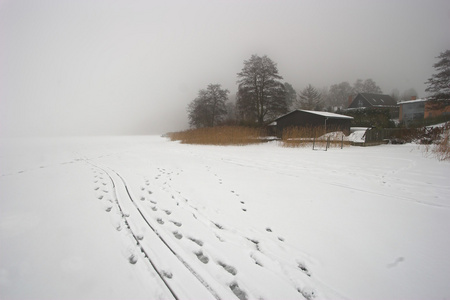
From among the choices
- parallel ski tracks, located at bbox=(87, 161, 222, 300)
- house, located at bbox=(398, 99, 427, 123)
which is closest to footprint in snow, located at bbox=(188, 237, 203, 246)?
parallel ski tracks, located at bbox=(87, 161, 222, 300)

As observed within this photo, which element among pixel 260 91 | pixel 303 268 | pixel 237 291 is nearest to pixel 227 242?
pixel 237 291

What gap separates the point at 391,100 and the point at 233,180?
2135 inches

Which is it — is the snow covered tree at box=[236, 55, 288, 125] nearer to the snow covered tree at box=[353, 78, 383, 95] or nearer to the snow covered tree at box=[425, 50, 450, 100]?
the snow covered tree at box=[425, 50, 450, 100]

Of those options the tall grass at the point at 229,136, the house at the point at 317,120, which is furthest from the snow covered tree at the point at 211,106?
the tall grass at the point at 229,136

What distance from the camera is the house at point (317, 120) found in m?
18.3

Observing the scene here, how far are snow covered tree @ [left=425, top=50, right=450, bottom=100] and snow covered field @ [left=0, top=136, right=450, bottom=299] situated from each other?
30069 millimetres

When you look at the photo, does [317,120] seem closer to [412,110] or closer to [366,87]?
[412,110]

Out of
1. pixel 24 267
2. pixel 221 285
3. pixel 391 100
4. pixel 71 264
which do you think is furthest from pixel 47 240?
pixel 391 100

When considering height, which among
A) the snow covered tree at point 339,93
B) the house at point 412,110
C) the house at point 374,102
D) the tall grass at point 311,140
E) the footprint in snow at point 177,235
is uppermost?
the snow covered tree at point 339,93

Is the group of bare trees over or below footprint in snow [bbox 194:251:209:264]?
over

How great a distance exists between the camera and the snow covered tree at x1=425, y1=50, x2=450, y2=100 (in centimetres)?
2148

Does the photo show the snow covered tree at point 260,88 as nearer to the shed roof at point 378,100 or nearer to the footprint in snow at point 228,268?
the footprint in snow at point 228,268

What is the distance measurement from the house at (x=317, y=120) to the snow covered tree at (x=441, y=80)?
1324 centimetres

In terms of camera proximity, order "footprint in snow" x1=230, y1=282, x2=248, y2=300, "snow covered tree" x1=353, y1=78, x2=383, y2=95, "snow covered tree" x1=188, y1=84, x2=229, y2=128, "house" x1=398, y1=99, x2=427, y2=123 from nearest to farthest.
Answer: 1. "footprint in snow" x1=230, y1=282, x2=248, y2=300
2. "house" x1=398, y1=99, x2=427, y2=123
3. "snow covered tree" x1=188, y1=84, x2=229, y2=128
4. "snow covered tree" x1=353, y1=78, x2=383, y2=95
